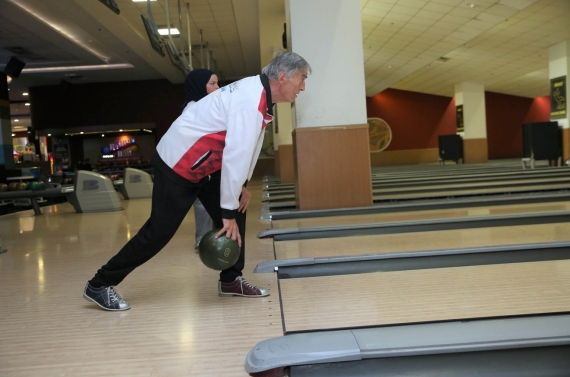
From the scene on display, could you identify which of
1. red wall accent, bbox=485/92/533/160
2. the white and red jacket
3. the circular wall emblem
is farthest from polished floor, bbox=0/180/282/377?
red wall accent, bbox=485/92/533/160

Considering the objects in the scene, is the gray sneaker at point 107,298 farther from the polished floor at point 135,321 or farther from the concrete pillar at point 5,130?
the concrete pillar at point 5,130

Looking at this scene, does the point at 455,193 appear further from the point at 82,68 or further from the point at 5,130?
the point at 5,130

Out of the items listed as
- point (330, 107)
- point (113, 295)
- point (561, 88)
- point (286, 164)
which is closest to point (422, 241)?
point (113, 295)

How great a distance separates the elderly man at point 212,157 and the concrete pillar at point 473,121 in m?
17.2

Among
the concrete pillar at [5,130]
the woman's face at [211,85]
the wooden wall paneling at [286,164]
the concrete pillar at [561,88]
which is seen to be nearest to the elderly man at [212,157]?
the woman's face at [211,85]

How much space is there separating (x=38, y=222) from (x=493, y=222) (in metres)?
5.35

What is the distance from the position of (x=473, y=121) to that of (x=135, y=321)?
17813 mm

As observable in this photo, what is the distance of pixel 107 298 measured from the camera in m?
2.33

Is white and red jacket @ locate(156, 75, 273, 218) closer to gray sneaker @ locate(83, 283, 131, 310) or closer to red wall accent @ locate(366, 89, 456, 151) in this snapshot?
gray sneaker @ locate(83, 283, 131, 310)

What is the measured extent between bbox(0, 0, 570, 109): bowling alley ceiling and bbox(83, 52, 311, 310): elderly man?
594 centimetres

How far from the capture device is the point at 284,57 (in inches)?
86.2

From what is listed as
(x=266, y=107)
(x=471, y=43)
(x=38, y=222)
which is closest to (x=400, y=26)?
(x=471, y=43)

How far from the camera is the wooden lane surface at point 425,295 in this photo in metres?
1.95

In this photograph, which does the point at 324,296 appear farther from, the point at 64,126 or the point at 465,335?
the point at 64,126
